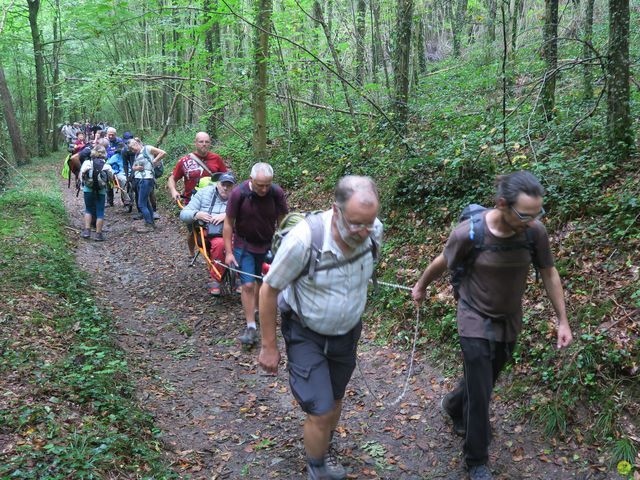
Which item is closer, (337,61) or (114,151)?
(337,61)

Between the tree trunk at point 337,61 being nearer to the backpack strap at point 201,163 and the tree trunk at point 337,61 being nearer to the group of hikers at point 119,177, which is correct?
the backpack strap at point 201,163

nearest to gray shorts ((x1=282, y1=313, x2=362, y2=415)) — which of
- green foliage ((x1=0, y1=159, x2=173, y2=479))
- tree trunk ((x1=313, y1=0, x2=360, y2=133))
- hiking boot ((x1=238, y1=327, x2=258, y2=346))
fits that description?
green foliage ((x1=0, y1=159, x2=173, y2=479))

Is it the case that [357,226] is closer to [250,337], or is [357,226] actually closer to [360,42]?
[250,337]

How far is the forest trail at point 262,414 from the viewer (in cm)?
399

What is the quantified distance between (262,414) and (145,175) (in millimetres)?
8795

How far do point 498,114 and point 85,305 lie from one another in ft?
23.8

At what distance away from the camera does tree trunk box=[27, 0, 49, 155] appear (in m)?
22.9

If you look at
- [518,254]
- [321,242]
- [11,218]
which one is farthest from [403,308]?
[11,218]

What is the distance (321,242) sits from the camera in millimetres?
2971

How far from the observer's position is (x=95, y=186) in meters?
11.2

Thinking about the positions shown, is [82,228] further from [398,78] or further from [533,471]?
[533,471]

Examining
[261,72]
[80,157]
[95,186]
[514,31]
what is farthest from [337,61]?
[80,157]

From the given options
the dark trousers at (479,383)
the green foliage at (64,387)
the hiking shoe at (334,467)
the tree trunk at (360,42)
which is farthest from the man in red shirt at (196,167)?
the dark trousers at (479,383)

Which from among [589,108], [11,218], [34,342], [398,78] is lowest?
[34,342]
